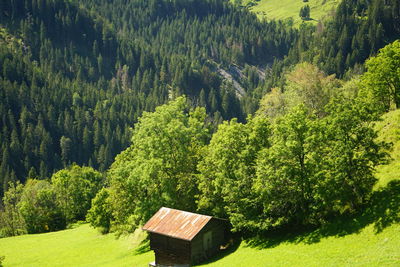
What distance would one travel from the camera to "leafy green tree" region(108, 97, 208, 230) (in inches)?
2055

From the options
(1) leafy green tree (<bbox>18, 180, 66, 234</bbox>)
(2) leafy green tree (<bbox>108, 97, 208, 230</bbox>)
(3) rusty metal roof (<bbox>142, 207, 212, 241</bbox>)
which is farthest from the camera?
(1) leafy green tree (<bbox>18, 180, 66, 234</bbox>)

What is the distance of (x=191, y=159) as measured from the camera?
52.4 metres

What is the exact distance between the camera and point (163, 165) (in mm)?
52344

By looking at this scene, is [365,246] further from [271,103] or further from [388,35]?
[388,35]

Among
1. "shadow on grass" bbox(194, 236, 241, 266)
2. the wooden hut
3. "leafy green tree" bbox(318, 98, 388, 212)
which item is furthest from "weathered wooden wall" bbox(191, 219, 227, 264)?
"leafy green tree" bbox(318, 98, 388, 212)

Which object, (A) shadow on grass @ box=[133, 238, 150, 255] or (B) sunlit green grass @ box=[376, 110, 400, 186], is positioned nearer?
(B) sunlit green grass @ box=[376, 110, 400, 186]

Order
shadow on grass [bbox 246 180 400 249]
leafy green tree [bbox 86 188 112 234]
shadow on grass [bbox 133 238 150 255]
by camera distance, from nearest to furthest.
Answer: shadow on grass [bbox 246 180 400 249], shadow on grass [bbox 133 238 150 255], leafy green tree [bbox 86 188 112 234]

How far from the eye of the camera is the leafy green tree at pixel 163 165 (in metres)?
52.2

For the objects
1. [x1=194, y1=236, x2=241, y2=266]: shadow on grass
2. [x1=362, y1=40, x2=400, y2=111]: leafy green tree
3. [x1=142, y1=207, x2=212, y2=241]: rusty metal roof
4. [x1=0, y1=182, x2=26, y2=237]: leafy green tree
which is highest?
[x1=362, y1=40, x2=400, y2=111]: leafy green tree

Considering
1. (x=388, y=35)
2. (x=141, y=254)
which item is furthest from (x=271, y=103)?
(x=388, y=35)

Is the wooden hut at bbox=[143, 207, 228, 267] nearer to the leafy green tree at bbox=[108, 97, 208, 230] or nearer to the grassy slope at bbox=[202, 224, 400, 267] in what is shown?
the grassy slope at bbox=[202, 224, 400, 267]

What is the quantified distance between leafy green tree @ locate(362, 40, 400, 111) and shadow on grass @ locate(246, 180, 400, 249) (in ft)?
53.2

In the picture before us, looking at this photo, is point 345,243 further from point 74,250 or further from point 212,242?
point 74,250

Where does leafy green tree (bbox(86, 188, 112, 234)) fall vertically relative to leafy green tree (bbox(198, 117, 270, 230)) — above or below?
below
